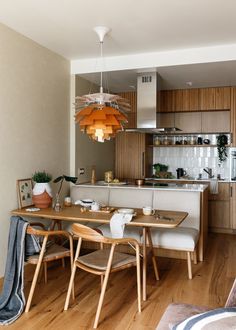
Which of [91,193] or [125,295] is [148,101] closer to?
[91,193]

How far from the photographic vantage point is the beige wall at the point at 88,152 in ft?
15.6

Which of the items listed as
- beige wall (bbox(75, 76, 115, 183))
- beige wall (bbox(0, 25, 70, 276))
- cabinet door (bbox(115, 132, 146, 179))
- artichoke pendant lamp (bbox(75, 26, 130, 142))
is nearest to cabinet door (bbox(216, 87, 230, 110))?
cabinet door (bbox(115, 132, 146, 179))

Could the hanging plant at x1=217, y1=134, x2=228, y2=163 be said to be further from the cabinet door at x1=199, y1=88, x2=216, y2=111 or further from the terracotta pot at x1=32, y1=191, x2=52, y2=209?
the terracotta pot at x1=32, y1=191, x2=52, y2=209

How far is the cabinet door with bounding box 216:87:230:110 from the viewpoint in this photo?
5.63m

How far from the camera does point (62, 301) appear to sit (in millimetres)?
2869

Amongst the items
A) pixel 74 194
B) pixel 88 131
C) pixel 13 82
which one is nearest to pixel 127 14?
pixel 88 131

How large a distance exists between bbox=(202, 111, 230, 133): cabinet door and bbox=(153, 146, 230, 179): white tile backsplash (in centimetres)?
37

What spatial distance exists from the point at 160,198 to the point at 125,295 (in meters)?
1.38

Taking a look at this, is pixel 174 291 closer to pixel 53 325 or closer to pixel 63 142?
pixel 53 325

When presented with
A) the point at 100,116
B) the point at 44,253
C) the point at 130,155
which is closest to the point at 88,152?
the point at 130,155

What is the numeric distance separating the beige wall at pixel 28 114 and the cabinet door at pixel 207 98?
8.06 ft

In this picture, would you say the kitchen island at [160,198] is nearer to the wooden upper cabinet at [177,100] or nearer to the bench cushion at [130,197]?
the bench cushion at [130,197]

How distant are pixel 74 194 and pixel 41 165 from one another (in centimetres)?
71

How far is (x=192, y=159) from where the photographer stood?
6.17 metres
